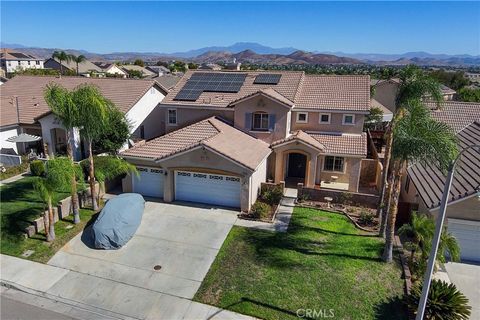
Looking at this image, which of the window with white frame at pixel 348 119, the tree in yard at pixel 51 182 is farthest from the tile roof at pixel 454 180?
the tree in yard at pixel 51 182

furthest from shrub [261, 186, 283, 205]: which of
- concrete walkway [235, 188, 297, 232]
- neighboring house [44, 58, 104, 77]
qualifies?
neighboring house [44, 58, 104, 77]

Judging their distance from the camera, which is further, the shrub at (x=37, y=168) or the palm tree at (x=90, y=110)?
the shrub at (x=37, y=168)

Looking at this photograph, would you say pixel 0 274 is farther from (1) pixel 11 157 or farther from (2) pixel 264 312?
(1) pixel 11 157

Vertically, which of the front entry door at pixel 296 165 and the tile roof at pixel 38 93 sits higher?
the tile roof at pixel 38 93

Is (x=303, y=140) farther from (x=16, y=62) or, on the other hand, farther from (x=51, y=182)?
(x=16, y=62)

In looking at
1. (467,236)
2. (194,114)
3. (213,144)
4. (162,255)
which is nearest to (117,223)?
(162,255)

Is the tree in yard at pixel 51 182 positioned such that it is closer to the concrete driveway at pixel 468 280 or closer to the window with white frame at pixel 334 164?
the window with white frame at pixel 334 164

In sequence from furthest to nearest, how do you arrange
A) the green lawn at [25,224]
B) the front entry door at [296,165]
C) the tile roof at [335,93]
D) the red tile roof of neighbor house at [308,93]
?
the front entry door at [296,165], the red tile roof of neighbor house at [308,93], the tile roof at [335,93], the green lawn at [25,224]
